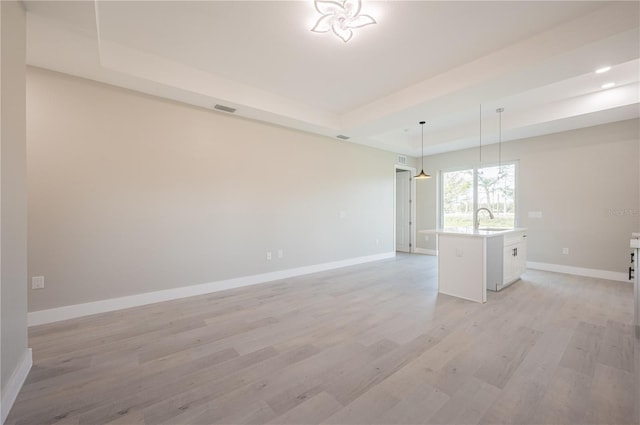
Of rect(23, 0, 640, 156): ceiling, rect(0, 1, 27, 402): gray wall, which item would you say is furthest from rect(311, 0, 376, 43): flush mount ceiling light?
rect(0, 1, 27, 402): gray wall

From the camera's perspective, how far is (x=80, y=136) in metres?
2.99

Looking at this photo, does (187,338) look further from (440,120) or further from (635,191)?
(635,191)

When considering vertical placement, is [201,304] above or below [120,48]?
below

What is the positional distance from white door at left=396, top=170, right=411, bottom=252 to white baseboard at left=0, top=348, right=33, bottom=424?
294 inches

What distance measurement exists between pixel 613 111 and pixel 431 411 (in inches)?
213

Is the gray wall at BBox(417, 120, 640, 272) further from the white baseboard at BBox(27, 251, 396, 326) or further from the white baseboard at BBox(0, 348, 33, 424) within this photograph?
the white baseboard at BBox(0, 348, 33, 424)

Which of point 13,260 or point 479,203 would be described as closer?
point 13,260

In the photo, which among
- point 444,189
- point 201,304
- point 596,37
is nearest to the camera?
point 596,37

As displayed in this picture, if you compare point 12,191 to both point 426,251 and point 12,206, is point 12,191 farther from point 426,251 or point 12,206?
Result: point 426,251

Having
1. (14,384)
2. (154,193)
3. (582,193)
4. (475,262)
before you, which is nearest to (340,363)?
(14,384)

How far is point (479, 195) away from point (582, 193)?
1.78 meters

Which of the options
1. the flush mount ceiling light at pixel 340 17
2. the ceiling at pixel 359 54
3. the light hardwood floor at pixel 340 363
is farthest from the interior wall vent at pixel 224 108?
the light hardwood floor at pixel 340 363

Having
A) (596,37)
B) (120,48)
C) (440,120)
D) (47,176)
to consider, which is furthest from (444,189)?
(47,176)

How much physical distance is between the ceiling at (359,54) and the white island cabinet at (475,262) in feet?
6.24
